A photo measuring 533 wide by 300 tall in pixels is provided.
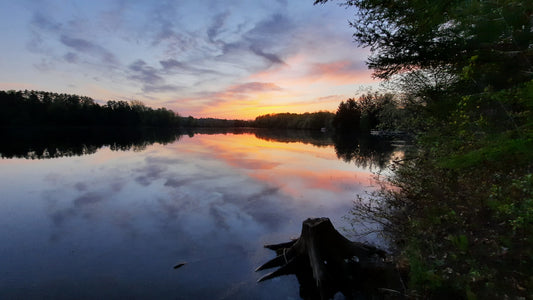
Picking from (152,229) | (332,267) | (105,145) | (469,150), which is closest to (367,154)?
(469,150)

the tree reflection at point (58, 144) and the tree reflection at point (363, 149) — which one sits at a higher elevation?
the tree reflection at point (58, 144)

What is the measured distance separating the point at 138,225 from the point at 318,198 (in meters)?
8.96

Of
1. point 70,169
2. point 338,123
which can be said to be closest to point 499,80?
point 70,169

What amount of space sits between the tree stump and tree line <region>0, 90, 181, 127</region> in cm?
10920

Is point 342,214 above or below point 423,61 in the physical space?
below

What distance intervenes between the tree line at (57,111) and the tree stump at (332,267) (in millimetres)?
109197

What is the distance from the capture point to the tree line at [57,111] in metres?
80.1

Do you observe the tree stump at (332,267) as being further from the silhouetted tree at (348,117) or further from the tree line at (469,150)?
the silhouetted tree at (348,117)

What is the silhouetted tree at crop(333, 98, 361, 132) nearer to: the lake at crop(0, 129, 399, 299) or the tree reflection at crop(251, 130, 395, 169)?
the tree reflection at crop(251, 130, 395, 169)

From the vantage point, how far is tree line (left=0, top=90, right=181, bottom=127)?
80.1 metres

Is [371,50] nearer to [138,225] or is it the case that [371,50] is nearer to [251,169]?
[138,225]

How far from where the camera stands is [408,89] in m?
12.9

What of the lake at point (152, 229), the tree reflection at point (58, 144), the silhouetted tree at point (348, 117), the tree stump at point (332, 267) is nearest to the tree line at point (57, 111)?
the tree reflection at point (58, 144)

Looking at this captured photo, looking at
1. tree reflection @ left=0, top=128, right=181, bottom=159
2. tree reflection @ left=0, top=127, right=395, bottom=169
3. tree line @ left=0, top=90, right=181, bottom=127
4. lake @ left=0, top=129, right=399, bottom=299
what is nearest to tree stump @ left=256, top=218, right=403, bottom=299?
lake @ left=0, top=129, right=399, bottom=299
